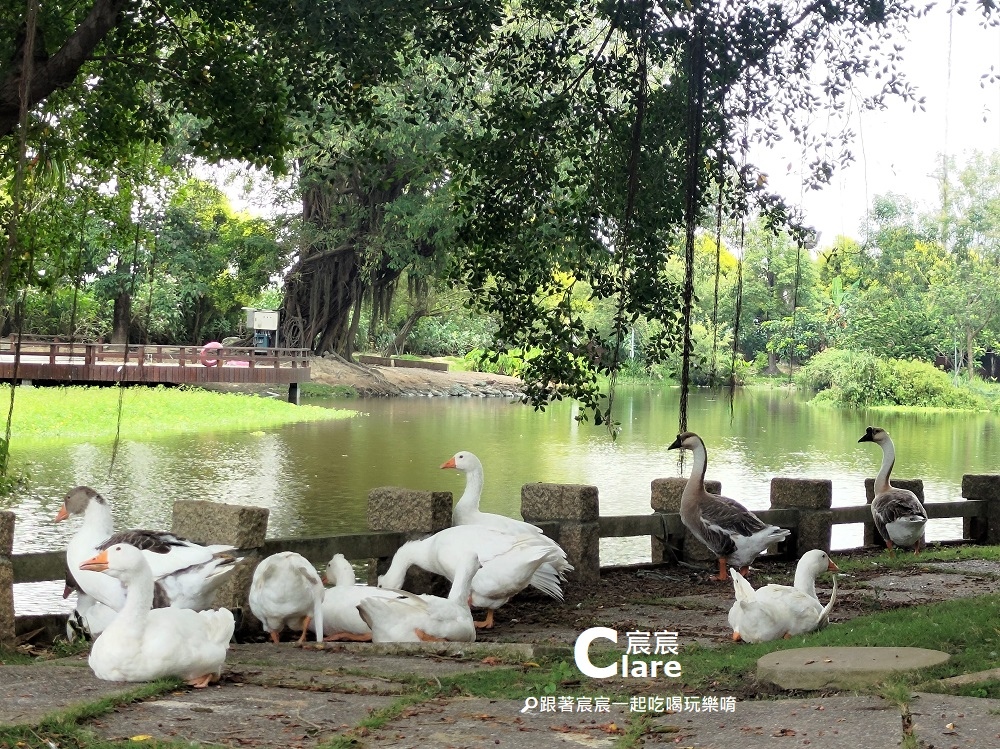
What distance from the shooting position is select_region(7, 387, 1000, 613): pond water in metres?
18.6

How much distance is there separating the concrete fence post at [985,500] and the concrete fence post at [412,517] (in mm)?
7542

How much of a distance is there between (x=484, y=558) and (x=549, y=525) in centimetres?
175

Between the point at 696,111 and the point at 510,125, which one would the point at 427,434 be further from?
the point at 696,111

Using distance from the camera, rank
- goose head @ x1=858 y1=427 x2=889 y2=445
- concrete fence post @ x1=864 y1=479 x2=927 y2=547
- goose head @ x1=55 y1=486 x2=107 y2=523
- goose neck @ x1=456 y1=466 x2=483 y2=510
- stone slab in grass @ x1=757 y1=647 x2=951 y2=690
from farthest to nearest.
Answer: goose head @ x1=858 y1=427 x2=889 y2=445 < concrete fence post @ x1=864 y1=479 x2=927 y2=547 < goose neck @ x1=456 y1=466 x2=483 y2=510 < goose head @ x1=55 y1=486 x2=107 y2=523 < stone slab in grass @ x1=757 y1=647 x2=951 y2=690

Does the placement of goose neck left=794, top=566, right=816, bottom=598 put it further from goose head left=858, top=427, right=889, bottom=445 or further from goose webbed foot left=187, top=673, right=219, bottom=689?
goose head left=858, top=427, right=889, bottom=445

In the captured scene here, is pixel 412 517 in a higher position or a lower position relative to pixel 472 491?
lower

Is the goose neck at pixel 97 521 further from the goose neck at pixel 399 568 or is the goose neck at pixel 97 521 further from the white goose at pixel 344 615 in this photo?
the goose neck at pixel 399 568

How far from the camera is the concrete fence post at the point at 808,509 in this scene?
12.6 metres

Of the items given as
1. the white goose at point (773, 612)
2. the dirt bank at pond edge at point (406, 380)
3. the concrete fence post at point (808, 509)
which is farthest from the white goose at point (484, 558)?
the dirt bank at pond edge at point (406, 380)

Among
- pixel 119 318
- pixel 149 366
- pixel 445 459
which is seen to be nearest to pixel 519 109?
pixel 445 459

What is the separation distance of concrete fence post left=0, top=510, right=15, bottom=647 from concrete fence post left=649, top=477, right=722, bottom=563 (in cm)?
654

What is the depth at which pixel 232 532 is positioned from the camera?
841 cm

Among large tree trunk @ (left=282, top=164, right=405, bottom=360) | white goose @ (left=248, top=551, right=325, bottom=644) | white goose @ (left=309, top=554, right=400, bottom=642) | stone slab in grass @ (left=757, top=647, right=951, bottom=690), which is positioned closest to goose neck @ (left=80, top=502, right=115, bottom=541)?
white goose @ (left=248, top=551, right=325, bottom=644)

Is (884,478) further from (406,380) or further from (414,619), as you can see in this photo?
(406,380)
